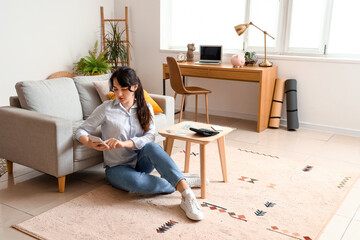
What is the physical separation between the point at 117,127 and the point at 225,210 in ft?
2.92

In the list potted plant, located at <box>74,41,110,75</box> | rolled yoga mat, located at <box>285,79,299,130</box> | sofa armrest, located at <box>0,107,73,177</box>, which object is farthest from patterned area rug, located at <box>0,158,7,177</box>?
rolled yoga mat, located at <box>285,79,299,130</box>

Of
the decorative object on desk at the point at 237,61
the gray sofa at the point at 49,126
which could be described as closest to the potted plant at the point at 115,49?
the decorative object on desk at the point at 237,61

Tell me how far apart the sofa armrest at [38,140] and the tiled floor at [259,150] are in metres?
0.17

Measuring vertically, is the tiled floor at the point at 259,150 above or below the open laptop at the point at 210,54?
below

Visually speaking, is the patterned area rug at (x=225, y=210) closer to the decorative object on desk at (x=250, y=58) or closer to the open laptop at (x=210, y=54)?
the decorative object on desk at (x=250, y=58)

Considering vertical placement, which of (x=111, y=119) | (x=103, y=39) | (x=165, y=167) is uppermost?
(x=103, y=39)

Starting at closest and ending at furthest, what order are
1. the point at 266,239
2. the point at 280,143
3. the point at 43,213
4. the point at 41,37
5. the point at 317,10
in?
the point at 266,239 → the point at 43,213 → the point at 280,143 → the point at 317,10 → the point at 41,37

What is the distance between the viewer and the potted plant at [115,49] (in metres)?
5.31

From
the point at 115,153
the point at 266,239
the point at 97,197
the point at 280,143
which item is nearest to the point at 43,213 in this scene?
the point at 97,197

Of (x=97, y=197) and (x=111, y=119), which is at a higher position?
(x=111, y=119)

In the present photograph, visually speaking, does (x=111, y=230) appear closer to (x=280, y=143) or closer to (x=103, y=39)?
(x=280, y=143)

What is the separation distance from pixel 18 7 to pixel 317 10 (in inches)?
136

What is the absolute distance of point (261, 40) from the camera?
4.71 m

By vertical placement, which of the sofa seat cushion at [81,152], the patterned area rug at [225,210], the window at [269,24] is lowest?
the patterned area rug at [225,210]
